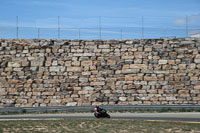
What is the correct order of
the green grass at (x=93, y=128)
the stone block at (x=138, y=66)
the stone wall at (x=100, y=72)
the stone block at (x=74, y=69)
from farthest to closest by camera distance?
the stone block at (x=74, y=69), the stone block at (x=138, y=66), the stone wall at (x=100, y=72), the green grass at (x=93, y=128)

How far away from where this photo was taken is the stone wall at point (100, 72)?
26.0 meters

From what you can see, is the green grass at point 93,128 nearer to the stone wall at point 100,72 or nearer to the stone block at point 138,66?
the stone wall at point 100,72

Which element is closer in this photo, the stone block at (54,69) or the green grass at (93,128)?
the green grass at (93,128)

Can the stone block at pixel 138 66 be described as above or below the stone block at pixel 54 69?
above

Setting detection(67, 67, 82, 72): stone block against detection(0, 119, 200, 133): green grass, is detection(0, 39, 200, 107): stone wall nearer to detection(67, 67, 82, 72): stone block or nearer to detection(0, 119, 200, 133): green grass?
detection(67, 67, 82, 72): stone block

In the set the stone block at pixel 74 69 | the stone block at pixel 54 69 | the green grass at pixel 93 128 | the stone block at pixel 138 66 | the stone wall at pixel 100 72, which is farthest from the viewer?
the stone block at pixel 54 69

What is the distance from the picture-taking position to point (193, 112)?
24172 millimetres

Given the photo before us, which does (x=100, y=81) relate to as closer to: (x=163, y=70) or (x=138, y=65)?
(x=138, y=65)

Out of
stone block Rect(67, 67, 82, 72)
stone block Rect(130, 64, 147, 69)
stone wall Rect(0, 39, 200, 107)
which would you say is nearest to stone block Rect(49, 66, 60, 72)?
stone wall Rect(0, 39, 200, 107)

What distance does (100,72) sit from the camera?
1043 inches

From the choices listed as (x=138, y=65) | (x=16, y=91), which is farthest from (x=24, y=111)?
(x=138, y=65)

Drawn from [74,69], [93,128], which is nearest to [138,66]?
[74,69]

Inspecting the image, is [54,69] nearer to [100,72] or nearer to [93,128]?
[100,72]

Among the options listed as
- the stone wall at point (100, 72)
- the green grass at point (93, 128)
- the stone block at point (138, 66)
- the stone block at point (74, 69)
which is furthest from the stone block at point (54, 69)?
the green grass at point (93, 128)
